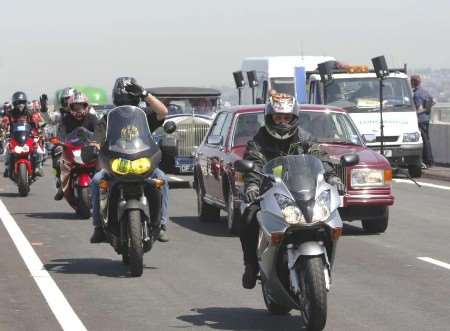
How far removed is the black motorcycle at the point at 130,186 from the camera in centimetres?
1217

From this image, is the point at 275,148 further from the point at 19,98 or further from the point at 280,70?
the point at 280,70

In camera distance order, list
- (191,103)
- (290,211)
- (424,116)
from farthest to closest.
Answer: (191,103)
(424,116)
(290,211)

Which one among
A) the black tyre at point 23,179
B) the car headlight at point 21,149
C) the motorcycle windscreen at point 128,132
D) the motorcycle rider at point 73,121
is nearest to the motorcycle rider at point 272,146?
the motorcycle windscreen at point 128,132

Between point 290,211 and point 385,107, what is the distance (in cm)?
2057

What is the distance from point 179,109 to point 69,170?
56.3ft

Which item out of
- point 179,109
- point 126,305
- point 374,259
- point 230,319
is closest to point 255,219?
point 230,319

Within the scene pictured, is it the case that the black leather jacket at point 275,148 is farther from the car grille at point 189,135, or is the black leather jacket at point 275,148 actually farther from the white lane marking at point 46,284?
the car grille at point 189,135

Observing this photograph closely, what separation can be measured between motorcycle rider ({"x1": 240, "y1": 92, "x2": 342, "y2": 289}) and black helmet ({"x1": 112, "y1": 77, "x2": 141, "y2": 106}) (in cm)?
351

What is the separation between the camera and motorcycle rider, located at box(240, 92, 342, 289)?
9.65m

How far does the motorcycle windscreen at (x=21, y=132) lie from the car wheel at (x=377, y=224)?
8.71 m

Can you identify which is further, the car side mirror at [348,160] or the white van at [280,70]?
the white van at [280,70]

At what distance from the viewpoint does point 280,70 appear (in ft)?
137

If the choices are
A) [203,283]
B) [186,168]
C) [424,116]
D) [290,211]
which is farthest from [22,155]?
[290,211]

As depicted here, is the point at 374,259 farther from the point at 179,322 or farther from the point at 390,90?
the point at 390,90
